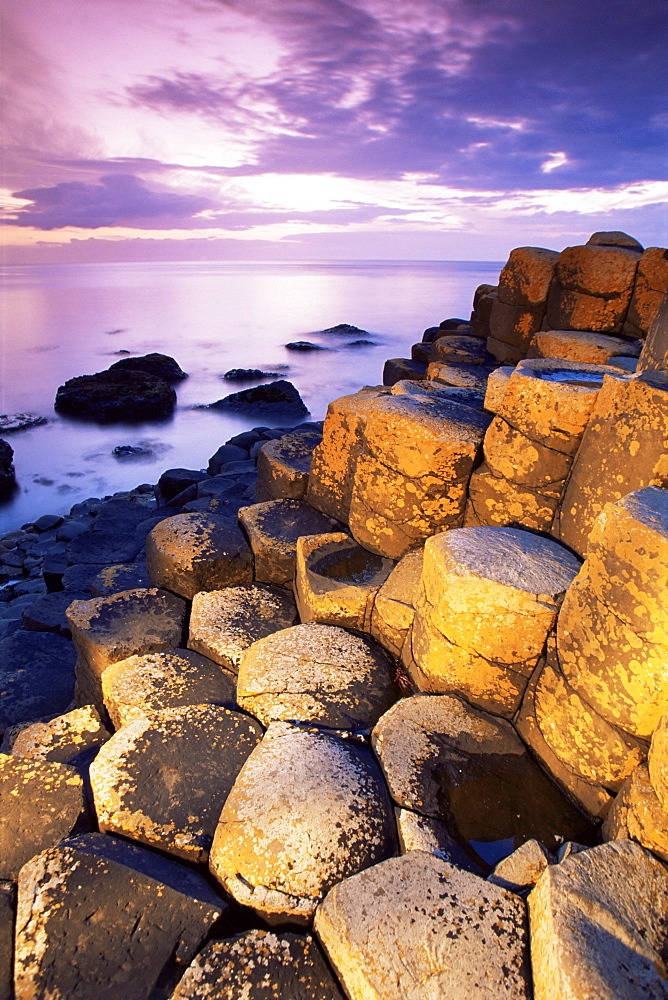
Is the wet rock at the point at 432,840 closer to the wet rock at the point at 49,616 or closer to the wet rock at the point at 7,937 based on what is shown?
the wet rock at the point at 7,937

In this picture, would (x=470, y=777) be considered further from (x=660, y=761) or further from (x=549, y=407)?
(x=549, y=407)

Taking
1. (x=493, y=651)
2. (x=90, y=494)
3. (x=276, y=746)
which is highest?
(x=493, y=651)

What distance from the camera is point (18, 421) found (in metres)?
15.2

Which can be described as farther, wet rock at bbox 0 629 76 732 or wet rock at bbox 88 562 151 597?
wet rock at bbox 88 562 151 597

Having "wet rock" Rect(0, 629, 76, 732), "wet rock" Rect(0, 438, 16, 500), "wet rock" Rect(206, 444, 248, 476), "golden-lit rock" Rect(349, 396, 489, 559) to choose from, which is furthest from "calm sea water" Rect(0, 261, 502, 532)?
"golden-lit rock" Rect(349, 396, 489, 559)

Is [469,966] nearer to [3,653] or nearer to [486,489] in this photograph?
[486,489]

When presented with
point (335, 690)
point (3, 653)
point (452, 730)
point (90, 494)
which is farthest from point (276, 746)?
point (90, 494)

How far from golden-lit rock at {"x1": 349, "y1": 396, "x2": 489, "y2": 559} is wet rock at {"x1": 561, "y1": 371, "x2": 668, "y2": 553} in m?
0.58

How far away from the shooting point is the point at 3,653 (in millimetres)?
4121

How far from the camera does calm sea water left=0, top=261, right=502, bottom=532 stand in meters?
12.3

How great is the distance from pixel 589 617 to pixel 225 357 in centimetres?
Answer: 2322

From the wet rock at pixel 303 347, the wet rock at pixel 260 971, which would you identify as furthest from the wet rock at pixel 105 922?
the wet rock at pixel 303 347

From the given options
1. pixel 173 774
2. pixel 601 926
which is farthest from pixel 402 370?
pixel 601 926

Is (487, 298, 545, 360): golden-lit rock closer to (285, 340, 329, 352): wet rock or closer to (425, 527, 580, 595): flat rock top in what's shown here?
(425, 527, 580, 595): flat rock top
